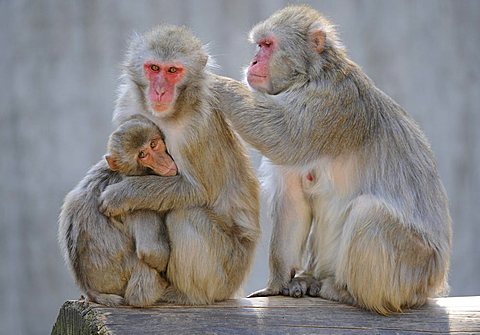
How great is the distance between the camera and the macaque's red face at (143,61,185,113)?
6.43 m

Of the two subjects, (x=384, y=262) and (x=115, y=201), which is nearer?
(x=115, y=201)

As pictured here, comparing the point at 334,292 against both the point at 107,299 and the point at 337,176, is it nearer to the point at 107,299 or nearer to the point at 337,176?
the point at 337,176

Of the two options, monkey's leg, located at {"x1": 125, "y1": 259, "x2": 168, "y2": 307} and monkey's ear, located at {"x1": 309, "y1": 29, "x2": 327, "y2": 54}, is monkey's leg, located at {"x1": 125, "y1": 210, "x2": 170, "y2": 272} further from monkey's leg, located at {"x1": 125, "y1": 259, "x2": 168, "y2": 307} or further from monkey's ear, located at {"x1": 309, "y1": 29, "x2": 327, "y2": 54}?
monkey's ear, located at {"x1": 309, "y1": 29, "x2": 327, "y2": 54}

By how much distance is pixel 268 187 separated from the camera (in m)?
7.31

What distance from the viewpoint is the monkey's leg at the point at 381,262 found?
658cm

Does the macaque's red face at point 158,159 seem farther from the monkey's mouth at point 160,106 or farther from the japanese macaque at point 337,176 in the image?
the japanese macaque at point 337,176

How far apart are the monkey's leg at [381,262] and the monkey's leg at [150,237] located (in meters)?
1.17

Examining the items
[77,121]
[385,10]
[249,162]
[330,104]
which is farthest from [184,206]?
[385,10]

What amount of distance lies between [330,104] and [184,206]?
1196 mm

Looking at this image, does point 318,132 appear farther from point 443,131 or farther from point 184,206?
point 443,131

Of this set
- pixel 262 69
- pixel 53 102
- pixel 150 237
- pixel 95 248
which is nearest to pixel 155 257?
pixel 150 237

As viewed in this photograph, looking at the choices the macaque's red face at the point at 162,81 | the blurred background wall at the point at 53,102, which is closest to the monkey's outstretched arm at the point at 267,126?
the macaque's red face at the point at 162,81

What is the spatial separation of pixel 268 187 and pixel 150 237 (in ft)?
4.18

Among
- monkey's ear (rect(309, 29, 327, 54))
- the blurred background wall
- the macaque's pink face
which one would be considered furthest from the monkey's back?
the blurred background wall
